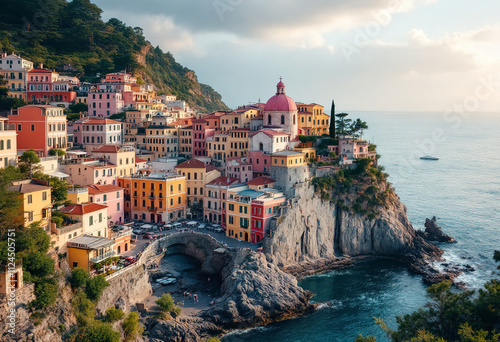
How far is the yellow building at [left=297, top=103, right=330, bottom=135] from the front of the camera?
75.2 meters

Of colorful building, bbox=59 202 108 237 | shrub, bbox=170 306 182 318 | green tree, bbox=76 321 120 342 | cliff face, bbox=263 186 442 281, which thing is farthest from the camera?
cliff face, bbox=263 186 442 281

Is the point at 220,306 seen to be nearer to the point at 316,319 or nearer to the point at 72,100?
the point at 316,319

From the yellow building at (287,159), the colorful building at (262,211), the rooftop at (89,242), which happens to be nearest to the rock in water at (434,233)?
the yellow building at (287,159)

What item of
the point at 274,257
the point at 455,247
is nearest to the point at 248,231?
the point at 274,257

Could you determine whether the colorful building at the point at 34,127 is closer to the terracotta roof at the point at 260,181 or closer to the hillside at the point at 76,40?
the terracotta roof at the point at 260,181

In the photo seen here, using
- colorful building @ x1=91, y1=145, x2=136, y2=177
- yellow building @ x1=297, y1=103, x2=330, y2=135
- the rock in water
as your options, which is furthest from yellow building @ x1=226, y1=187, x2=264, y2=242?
the rock in water

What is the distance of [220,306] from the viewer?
144 feet

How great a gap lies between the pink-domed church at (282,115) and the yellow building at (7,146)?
3675 centimetres

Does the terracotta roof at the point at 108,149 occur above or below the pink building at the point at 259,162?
above

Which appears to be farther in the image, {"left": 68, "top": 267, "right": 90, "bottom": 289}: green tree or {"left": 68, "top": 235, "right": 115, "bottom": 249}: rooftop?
{"left": 68, "top": 235, "right": 115, "bottom": 249}: rooftop

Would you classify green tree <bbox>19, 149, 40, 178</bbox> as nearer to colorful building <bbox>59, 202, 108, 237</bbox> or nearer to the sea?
colorful building <bbox>59, 202, 108, 237</bbox>

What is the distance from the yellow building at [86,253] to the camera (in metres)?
39.3

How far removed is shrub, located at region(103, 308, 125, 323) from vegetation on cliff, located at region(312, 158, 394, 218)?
32080 mm

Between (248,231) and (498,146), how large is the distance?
140 metres
